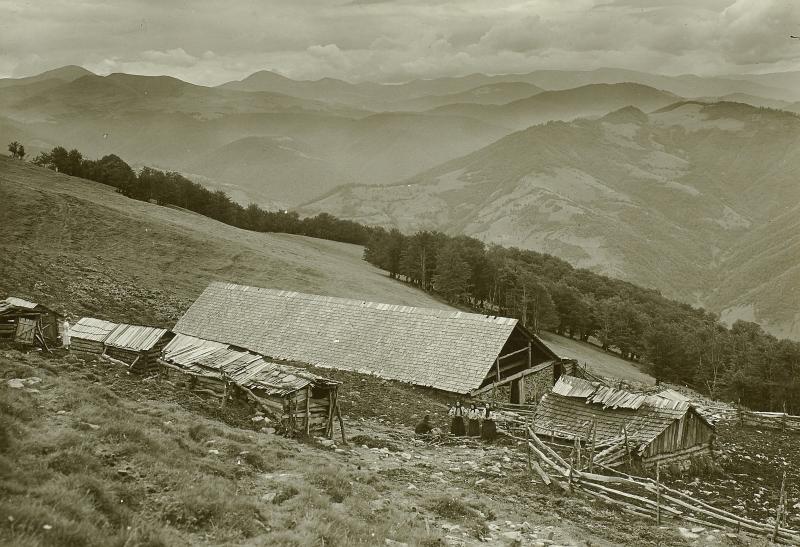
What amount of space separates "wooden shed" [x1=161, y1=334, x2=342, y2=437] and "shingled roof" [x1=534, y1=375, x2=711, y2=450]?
33.1 ft

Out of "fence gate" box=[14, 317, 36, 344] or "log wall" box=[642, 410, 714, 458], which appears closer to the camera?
"log wall" box=[642, 410, 714, 458]

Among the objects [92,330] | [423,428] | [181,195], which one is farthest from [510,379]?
[181,195]

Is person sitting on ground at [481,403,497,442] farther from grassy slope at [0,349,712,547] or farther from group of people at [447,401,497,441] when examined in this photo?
grassy slope at [0,349,712,547]

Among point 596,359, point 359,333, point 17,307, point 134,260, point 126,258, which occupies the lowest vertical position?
point 596,359

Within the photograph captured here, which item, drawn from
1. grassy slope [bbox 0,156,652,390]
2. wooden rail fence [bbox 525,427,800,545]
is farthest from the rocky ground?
grassy slope [bbox 0,156,652,390]

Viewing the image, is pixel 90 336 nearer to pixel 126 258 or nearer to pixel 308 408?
pixel 308 408

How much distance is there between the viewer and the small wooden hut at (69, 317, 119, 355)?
98.7ft

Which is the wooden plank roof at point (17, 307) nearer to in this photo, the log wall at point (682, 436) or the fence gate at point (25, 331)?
the fence gate at point (25, 331)

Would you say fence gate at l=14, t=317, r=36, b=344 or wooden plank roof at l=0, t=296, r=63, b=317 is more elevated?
wooden plank roof at l=0, t=296, r=63, b=317

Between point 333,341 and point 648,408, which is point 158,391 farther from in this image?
point 648,408

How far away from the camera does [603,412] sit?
25.5 metres

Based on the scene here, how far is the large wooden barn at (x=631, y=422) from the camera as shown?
2338 cm

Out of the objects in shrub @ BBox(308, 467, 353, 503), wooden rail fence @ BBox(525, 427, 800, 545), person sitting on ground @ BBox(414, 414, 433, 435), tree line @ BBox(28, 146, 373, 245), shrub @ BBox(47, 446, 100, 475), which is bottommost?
person sitting on ground @ BBox(414, 414, 433, 435)

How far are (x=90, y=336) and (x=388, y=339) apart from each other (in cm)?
1695
